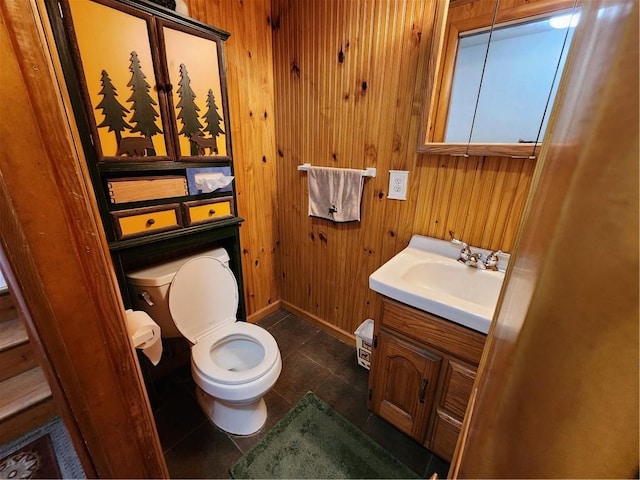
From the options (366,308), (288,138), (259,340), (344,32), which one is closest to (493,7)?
(344,32)

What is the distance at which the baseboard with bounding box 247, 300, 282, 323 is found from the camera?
2.08 meters

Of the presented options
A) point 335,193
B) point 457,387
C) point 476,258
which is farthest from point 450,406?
point 335,193

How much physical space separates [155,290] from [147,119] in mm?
765

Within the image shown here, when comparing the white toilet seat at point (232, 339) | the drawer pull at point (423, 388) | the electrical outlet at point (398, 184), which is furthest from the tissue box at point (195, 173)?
the drawer pull at point (423, 388)

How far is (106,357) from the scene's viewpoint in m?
0.59

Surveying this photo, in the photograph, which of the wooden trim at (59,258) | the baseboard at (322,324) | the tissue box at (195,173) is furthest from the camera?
the baseboard at (322,324)

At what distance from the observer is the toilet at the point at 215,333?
1.16 metres

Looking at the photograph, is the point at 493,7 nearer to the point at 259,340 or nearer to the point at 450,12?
the point at 450,12

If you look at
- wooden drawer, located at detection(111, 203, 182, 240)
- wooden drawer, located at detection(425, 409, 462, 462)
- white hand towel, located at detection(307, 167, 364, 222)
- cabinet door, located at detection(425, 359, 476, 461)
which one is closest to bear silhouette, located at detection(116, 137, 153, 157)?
wooden drawer, located at detection(111, 203, 182, 240)

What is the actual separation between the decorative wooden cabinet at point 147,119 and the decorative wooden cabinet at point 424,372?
1.06 meters

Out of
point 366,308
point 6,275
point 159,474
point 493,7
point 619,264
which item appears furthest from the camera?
point 366,308

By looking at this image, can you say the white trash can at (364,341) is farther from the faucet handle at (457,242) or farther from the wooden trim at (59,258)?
the wooden trim at (59,258)

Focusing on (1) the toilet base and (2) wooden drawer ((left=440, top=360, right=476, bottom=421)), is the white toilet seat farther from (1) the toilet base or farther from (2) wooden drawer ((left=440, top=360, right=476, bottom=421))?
(2) wooden drawer ((left=440, top=360, right=476, bottom=421))

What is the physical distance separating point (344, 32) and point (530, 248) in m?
1.59
